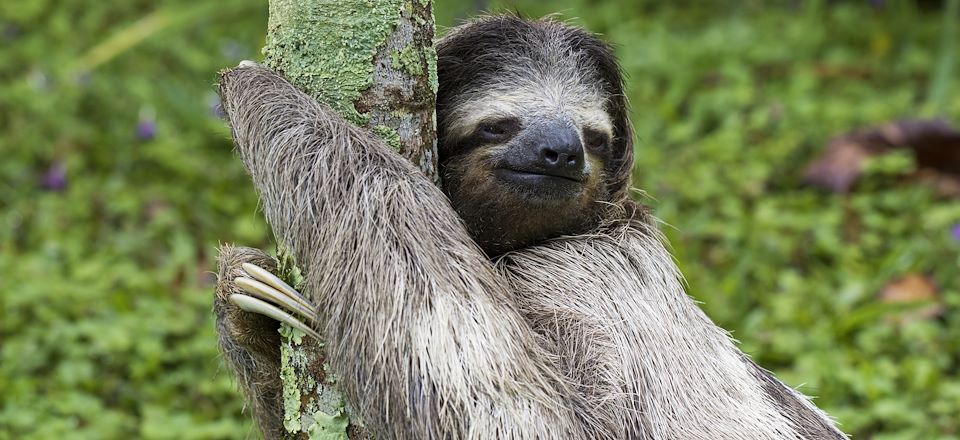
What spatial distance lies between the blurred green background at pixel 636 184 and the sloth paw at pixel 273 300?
15.9 inches

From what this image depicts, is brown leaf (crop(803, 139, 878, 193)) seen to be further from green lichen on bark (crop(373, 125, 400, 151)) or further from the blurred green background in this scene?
green lichen on bark (crop(373, 125, 400, 151))

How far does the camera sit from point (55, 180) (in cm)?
838

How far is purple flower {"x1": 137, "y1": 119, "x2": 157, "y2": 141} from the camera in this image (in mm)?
8922

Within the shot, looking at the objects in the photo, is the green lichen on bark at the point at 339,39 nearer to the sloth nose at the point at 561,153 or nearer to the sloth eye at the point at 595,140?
the sloth nose at the point at 561,153

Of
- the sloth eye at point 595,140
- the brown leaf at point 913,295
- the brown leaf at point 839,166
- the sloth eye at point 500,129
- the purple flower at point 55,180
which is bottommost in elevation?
the sloth eye at point 500,129

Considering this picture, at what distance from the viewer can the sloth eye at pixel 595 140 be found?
453 cm

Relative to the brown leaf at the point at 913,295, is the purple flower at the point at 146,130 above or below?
above

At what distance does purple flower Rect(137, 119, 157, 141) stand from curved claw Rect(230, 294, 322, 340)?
5.41 m

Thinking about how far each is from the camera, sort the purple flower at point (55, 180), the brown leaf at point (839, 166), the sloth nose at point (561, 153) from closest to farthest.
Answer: the sloth nose at point (561, 153) → the purple flower at point (55, 180) → the brown leaf at point (839, 166)

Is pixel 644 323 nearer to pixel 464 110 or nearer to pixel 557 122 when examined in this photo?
pixel 557 122

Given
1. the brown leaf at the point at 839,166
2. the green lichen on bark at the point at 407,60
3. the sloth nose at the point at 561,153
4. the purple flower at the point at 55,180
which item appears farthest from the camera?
the brown leaf at the point at 839,166

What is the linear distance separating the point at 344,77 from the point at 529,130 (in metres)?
0.88

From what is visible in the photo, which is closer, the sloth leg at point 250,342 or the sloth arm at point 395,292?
the sloth arm at point 395,292

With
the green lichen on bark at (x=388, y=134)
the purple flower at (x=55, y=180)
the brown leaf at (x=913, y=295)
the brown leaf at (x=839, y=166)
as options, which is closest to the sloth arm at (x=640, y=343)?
the green lichen on bark at (x=388, y=134)
